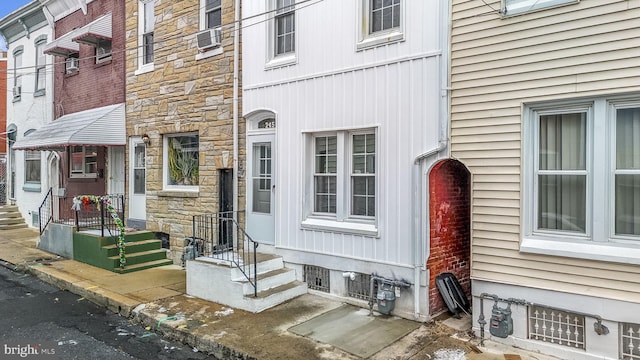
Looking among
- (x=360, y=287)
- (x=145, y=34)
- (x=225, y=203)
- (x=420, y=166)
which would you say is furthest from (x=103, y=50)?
(x=420, y=166)

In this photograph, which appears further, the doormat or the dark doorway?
the dark doorway

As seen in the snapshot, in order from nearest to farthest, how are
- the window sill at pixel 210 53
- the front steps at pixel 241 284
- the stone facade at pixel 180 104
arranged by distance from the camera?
the front steps at pixel 241 284, the stone facade at pixel 180 104, the window sill at pixel 210 53

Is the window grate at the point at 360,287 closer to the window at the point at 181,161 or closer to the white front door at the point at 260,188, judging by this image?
the white front door at the point at 260,188

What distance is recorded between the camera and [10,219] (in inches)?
625

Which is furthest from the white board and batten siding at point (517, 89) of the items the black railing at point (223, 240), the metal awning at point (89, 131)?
the metal awning at point (89, 131)

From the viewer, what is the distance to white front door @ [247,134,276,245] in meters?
8.58

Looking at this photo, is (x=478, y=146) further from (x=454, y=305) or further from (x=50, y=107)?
(x=50, y=107)

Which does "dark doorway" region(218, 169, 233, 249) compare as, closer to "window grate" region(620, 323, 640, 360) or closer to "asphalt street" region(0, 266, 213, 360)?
"asphalt street" region(0, 266, 213, 360)

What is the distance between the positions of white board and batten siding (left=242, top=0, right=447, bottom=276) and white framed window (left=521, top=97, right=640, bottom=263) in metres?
1.38

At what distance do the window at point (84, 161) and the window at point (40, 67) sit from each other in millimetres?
3654

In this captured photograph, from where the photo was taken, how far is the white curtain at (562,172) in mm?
5172

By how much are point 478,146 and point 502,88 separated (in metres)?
0.77

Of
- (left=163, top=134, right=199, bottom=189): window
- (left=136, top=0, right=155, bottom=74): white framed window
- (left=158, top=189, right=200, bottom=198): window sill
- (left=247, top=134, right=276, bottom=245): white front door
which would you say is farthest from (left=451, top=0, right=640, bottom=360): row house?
(left=136, top=0, right=155, bottom=74): white framed window

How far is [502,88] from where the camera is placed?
5566mm
